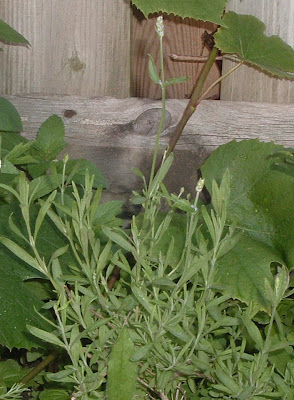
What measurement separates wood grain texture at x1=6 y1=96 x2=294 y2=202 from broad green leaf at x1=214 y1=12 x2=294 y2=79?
0.38 ft

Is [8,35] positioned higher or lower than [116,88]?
higher

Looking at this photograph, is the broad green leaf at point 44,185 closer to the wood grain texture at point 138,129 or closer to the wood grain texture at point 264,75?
the wood grain texture at point 138,129

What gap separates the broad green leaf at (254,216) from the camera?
94 cm

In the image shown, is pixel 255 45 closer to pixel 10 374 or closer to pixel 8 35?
pixel 8 35

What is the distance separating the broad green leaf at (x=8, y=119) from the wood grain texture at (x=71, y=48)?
0.21 metres

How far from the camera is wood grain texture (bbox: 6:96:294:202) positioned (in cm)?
144

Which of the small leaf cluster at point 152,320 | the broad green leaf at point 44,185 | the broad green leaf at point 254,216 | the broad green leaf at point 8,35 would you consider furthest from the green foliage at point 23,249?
the broad green leaf at point 8,35

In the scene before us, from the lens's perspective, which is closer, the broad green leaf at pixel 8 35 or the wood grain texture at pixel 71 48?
the broad green leaf at pixel 8 35

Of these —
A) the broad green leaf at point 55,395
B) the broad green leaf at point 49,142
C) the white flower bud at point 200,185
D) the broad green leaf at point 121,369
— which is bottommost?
the broad green leaf at point 55,395

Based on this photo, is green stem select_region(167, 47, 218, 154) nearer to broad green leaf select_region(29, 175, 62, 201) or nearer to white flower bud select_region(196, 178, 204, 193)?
broad green leaf select_region(29, 175, 62, 201)

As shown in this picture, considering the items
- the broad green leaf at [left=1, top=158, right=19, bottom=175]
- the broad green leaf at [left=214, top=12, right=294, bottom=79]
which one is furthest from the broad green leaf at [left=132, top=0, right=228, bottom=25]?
the broad green leaf at [left=1, top=158, right=19, bottom=175]

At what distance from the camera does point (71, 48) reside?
1.54 m

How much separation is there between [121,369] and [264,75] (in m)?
0.96

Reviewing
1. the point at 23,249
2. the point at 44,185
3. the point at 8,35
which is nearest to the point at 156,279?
the point at 23,249
